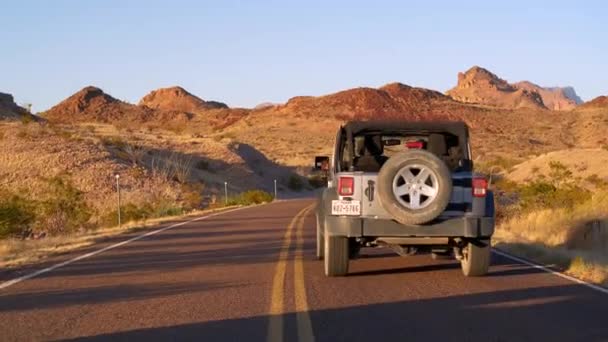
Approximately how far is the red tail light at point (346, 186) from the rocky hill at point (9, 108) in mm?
75532

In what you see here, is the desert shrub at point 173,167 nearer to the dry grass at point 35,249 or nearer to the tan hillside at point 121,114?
the dry grass at point 35,249

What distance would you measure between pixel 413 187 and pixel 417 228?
0.60 m

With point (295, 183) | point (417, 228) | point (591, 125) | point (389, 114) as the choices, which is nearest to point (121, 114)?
point (389, 114)

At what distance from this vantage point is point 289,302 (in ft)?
32.7

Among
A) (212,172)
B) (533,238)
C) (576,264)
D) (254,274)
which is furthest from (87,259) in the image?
(212,172)

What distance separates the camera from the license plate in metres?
11.5

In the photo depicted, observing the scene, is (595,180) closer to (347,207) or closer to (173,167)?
(173,167)

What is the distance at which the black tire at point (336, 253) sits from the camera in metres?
12.0

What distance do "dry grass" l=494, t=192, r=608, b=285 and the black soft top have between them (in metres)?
2.81

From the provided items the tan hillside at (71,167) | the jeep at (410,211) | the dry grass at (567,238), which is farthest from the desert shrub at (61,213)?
the jeep at (410,211)

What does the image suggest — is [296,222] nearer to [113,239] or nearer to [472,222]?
[113,239]

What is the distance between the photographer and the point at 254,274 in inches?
504

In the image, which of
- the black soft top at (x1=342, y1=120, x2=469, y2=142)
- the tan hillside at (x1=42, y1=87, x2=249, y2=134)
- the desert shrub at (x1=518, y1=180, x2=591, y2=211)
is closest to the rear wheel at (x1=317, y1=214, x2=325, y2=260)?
the black soft top at (x1=342, y1=120, x2=469, y2=142)

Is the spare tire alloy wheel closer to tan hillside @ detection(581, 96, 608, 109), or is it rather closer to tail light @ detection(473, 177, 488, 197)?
tail light @ detection(473, 177, 488, 197)
